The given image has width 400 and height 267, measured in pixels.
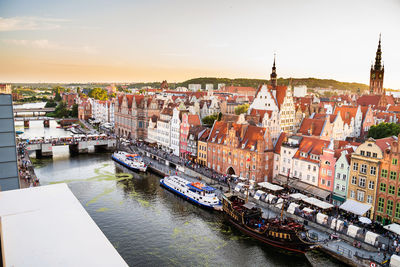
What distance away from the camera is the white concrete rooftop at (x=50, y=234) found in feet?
45.5

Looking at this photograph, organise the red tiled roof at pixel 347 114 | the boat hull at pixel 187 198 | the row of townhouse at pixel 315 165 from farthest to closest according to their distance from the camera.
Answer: the red tiled roof at pixel 347 114, the boat hull at pixel 187 198, the row of townhouse at pixel 315 165

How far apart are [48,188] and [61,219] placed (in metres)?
5.13

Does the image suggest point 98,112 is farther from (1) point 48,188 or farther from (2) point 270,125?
(1) point 48,188

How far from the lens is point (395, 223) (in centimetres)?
3644

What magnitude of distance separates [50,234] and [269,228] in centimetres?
2613

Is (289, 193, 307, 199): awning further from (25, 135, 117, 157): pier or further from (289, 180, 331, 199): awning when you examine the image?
(25, 135, 117, 157): pier

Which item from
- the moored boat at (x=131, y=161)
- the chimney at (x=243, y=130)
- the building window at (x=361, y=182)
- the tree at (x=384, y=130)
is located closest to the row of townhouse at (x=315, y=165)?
the building window at (x=361, y=182)

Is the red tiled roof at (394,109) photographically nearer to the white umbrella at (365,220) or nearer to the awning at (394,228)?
the white umbrella at (365,220)

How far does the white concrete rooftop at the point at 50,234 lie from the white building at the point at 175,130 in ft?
168

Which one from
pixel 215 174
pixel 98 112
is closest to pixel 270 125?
pixel 215 174

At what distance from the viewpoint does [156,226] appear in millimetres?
40594

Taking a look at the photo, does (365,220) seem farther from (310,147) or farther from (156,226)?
(156,226)

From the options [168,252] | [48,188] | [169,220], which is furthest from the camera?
[169,220]

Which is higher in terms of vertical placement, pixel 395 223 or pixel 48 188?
pixel 48 188
